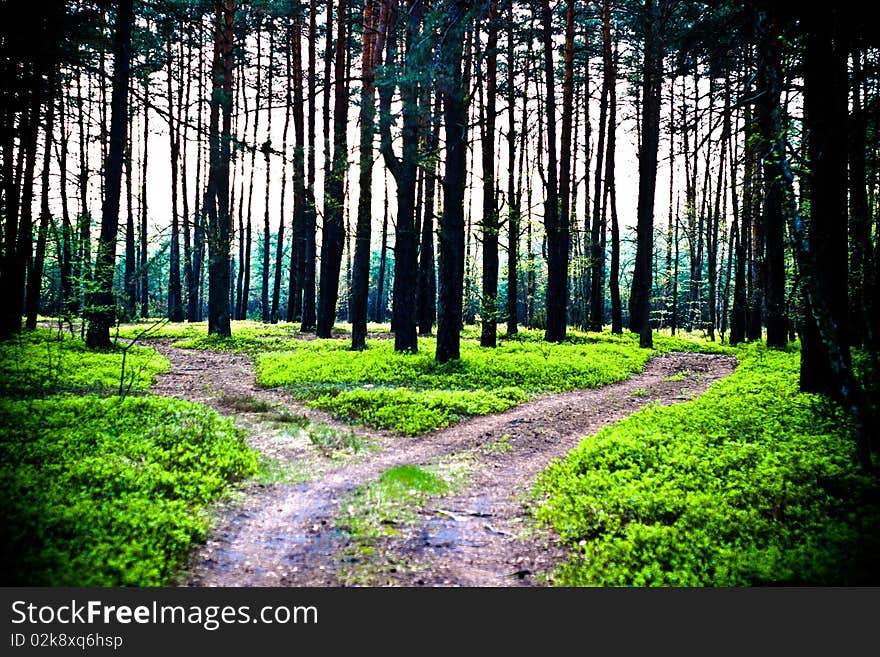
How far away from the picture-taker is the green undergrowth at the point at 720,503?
421cm

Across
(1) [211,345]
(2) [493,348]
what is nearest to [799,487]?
(2) [493,348]

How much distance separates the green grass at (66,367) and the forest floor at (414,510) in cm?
141

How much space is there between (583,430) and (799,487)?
4.24 metres

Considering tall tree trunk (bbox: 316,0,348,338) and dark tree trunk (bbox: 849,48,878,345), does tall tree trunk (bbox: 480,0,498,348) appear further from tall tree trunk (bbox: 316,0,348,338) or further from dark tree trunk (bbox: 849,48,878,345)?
dark tree trunk (bbox: 849,48,878,345)

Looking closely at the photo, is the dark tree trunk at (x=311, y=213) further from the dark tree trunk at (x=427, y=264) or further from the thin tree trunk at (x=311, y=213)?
the dark tree trunk at (x=427, y=264)

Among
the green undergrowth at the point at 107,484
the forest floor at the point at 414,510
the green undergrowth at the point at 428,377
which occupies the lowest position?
the forest floor at the point at 414,510

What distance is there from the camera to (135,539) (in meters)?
4.49

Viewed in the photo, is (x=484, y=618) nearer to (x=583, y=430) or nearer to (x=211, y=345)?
(x=583, y=430)

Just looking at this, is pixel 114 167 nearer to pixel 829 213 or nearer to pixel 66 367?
pixel 66 367

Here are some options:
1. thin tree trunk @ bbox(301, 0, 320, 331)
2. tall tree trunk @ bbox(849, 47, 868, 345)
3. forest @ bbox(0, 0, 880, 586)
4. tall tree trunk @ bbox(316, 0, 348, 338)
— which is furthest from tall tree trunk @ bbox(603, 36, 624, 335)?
thin tree trunk @ bbox(301, 0, 320, 331)

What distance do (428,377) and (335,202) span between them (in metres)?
7.62

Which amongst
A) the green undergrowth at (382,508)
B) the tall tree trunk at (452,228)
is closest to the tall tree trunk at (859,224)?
the green undergrowth at (382,508)

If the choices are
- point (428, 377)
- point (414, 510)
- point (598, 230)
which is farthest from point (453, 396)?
point (598, 230)

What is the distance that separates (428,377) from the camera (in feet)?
42.8
